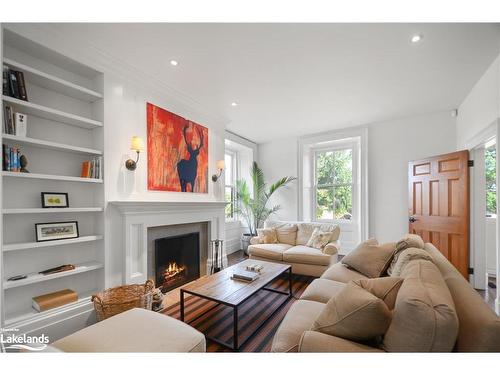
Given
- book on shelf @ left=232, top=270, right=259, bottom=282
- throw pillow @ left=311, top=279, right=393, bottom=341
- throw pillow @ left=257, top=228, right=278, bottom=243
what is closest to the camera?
throw pillow @ left=311, top=279, right=393, bottom=341

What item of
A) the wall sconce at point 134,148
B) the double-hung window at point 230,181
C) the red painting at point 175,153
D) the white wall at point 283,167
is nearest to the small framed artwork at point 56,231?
the wall sconce at point 134,148

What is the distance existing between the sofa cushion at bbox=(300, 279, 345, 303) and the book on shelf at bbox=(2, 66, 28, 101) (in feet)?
8.89

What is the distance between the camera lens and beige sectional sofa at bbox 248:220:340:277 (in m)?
3.00

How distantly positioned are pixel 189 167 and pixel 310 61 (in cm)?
201

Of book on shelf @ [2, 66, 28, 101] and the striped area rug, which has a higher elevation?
book on shelf @ [2, 66, 28, 101]

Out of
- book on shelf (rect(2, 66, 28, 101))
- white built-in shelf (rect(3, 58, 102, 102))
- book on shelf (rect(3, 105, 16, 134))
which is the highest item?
white built-in shelf (rect(3, 58, 102, 102))

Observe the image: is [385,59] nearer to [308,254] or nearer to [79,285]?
[308,254]

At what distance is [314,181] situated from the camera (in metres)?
4.93

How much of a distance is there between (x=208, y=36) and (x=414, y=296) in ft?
7.26

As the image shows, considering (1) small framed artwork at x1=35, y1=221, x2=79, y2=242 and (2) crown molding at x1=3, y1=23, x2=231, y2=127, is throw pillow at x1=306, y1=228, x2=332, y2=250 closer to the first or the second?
(2) crown molding at x1=3, y1=23, x2=231, y2=127

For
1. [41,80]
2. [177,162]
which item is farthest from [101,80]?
[177,162]

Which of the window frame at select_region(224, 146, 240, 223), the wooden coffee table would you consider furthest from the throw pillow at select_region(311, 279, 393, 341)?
the window frame at select_region(224, 146, 240, 223)

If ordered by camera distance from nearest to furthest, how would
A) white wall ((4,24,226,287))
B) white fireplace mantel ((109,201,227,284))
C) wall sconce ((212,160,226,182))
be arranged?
white wall ((4,24,226,287)) → white fireplace mantel ((109,201,227,284)) → wall sconce ((212,160,226,182))

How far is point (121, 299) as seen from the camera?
193 centimetres
